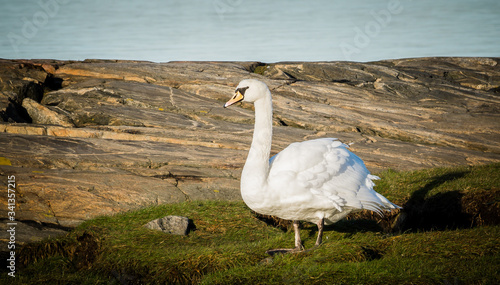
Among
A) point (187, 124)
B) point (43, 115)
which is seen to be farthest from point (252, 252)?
point (43, 115)

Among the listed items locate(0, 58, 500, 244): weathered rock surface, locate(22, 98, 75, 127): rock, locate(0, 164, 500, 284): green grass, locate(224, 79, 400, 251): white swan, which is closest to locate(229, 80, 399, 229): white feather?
locate(224, 79, 400, 251): white swan

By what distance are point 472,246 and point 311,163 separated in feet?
8.54

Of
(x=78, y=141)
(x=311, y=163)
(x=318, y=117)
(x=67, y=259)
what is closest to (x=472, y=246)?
(x=311, y=163)

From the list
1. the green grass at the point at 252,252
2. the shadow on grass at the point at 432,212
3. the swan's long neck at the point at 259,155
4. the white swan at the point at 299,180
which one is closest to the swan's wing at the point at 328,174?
the white swan at the point at 299,180

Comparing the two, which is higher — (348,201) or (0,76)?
(0,76)

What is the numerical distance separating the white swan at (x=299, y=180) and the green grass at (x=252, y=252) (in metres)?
0.59

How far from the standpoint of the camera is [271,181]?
6082 mm

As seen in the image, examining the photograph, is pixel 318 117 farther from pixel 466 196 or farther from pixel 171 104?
pixel 466 196

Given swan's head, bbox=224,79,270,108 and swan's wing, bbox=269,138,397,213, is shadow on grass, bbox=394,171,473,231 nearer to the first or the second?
swan's wing, bbox=269,138,397,213

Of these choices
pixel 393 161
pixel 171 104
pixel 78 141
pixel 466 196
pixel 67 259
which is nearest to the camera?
pixel 67 259

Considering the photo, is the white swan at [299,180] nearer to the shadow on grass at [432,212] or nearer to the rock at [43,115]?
the shadow on grass at [432,212]

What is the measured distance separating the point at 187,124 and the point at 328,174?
9096 millimetres

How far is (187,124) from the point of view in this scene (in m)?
14.6

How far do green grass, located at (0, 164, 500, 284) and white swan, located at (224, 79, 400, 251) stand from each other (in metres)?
0.59
